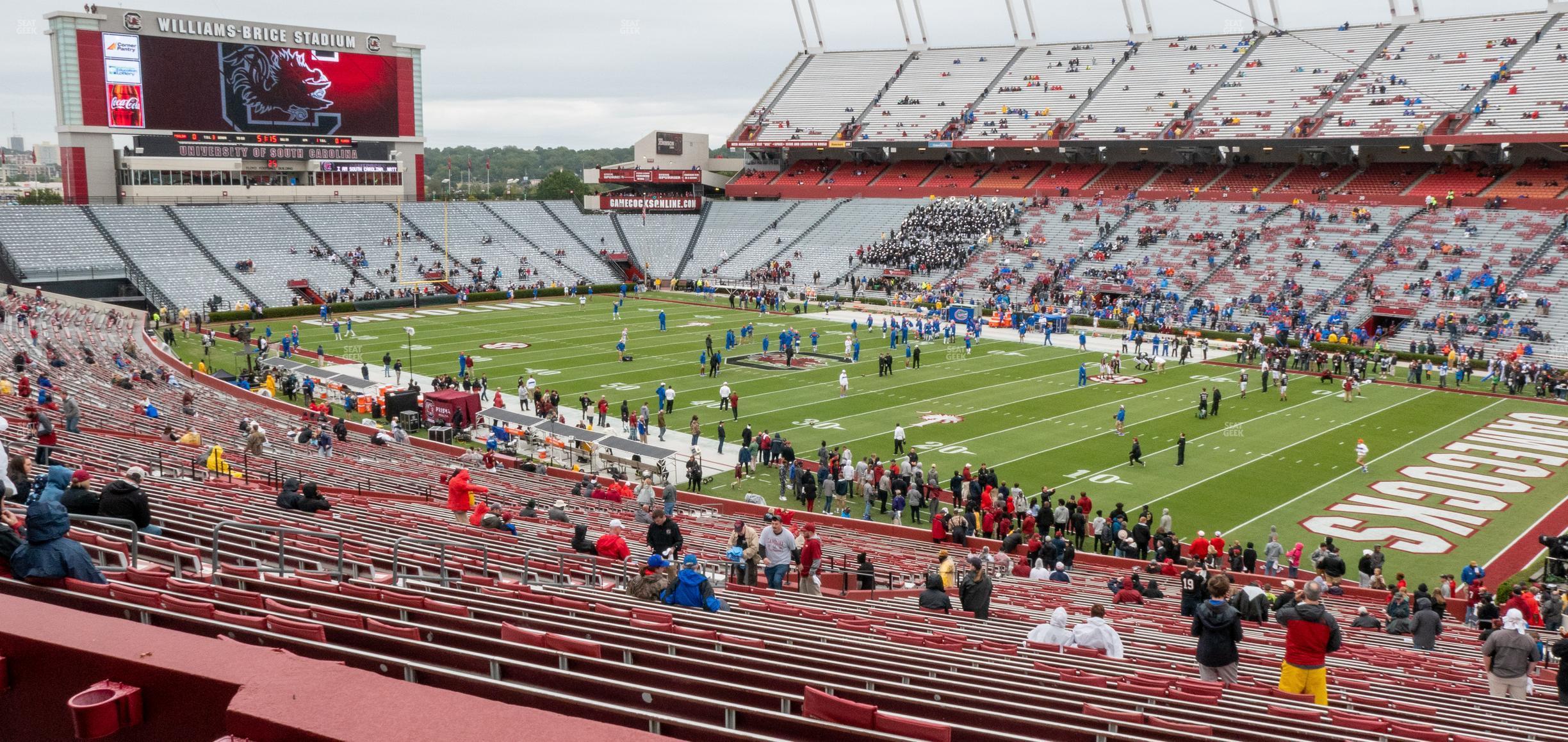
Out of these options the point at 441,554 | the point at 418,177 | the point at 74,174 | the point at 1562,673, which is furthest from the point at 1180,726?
the point at 418,177

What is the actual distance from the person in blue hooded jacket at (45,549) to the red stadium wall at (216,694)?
1.21 meters

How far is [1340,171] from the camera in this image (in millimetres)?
60688

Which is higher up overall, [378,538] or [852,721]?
[852,721]

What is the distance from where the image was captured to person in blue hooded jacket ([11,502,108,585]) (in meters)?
4.80

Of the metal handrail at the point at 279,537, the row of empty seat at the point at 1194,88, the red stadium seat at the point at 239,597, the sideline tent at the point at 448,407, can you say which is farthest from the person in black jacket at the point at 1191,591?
the row of empty seat at the point at 1194,88

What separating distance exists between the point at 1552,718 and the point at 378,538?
9.52 m

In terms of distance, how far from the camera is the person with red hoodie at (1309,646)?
797 centimetres

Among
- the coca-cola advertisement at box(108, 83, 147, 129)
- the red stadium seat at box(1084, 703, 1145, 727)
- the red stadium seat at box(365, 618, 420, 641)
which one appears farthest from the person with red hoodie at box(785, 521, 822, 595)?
the coca-cola advertisement at box(108, 83, 147, 129)

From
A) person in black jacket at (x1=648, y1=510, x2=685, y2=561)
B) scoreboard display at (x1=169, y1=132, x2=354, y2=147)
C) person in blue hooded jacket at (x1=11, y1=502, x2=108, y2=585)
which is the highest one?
scoreboard display at (x1=169, y1=132, x2=354, y2=147)

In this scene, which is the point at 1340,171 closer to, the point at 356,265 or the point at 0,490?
the point at 356,265

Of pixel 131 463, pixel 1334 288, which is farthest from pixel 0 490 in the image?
pixel 1334 288

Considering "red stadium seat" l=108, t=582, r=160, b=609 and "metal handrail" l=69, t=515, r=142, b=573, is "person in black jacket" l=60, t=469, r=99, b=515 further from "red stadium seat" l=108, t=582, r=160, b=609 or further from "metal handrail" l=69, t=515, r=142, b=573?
"red stadium seat" l=108, t=582, r=160, b=609

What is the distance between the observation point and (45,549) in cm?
489

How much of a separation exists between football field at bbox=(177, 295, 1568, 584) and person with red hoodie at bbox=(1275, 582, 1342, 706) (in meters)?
13.7
